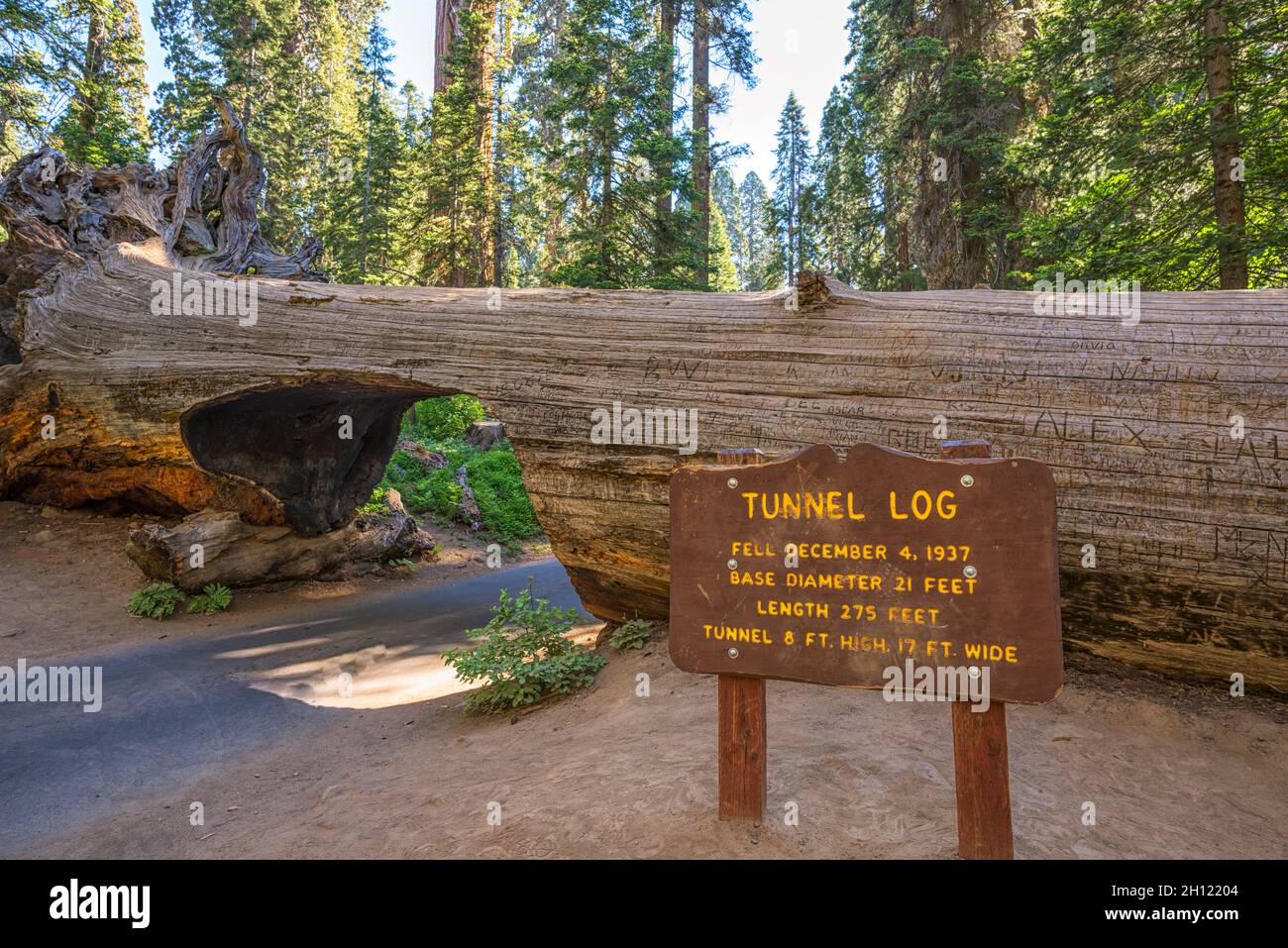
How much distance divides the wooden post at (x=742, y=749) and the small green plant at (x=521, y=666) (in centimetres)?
289

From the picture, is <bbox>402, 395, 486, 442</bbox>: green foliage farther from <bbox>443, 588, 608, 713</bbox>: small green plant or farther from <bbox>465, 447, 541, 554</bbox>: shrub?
<bbox>443, 588, 608, 713</bbox>: small green plant

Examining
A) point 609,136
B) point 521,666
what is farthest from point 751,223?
point 521,666

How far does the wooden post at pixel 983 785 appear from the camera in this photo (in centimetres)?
286

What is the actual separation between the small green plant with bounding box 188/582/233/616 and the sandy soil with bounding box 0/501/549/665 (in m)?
0.15

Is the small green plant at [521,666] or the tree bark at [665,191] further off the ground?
the tree bark at [665,191]

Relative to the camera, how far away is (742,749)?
3289 mm

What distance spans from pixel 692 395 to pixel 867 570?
282 centimetres

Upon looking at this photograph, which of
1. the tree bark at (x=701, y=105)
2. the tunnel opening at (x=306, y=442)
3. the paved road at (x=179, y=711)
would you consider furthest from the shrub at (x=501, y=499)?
the tree bark at (x=701, y=105)

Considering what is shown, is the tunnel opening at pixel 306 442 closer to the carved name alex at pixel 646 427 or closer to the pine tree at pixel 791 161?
the carved name alex at pixel 646 427

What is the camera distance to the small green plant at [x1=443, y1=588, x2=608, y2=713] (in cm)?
598

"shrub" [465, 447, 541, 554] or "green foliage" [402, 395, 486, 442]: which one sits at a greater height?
"green foliage" [402, 395, 486, 442]

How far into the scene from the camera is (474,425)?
74.3 ft

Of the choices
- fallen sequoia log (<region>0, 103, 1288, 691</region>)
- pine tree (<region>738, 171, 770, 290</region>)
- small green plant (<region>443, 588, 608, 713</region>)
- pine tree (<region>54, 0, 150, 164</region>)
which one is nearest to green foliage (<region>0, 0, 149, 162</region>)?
pine tree (<region>54, 0, 150, 164</region>)
